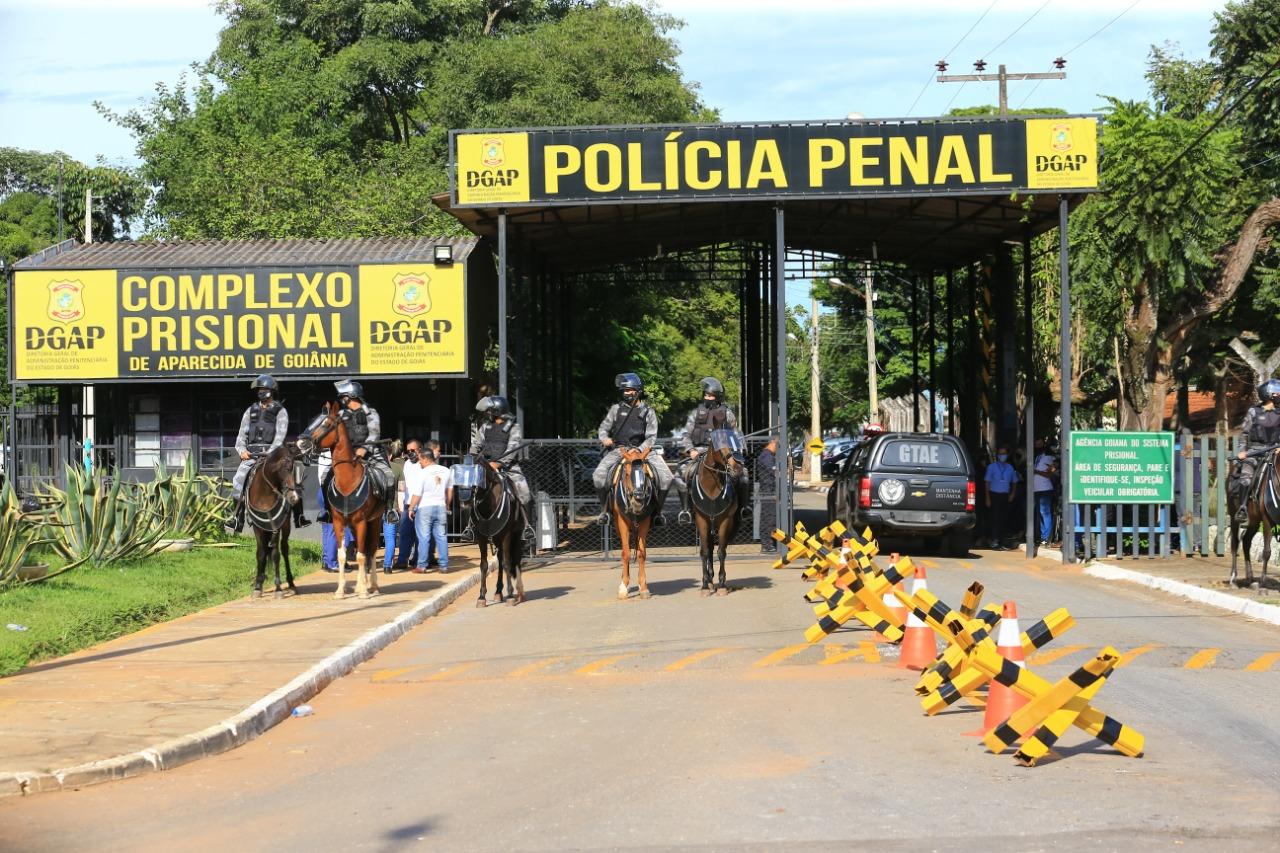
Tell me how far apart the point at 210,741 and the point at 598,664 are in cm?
418

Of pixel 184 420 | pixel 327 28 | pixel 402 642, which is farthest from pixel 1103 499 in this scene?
pixel 327 28

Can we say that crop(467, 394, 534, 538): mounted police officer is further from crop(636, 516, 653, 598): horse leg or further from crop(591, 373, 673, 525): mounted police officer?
crop(636, 516, 653, 598): horse leg

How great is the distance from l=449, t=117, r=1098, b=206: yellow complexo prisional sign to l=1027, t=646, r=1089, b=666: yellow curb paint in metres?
11.8

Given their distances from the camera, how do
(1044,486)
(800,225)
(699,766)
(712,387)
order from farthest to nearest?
(800,225)
(1044,486)
(712,387)
(699,766)

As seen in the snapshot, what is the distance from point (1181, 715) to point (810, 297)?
57822 mm

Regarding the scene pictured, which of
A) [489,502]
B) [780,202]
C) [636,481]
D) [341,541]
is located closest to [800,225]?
[780,202]

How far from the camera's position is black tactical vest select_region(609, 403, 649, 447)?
17.8 meters

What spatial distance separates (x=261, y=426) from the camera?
58.2 feet

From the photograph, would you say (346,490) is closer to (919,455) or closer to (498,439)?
(498,439)

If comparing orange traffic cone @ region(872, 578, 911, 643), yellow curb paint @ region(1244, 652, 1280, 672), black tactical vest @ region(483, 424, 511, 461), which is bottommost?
yellow curb paint @ region(1244, 652, 1280, 672)

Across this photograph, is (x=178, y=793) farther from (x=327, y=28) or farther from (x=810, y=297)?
(x=810, y=297)

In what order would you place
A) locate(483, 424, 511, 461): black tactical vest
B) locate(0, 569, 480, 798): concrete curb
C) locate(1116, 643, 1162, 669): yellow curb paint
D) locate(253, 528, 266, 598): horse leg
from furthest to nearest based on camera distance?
locate(253, 528, 266, 598): horse leg → locate(483, 424, 511, 461): black tactical vest → locate(1116, 643, 1162, 669): yellow curb paint → locate(0, 569, 480, 798): concrete curb

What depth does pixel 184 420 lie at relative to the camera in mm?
27562

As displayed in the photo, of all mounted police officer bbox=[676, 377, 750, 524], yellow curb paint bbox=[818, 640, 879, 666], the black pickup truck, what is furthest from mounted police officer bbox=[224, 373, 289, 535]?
the black pickup truck
